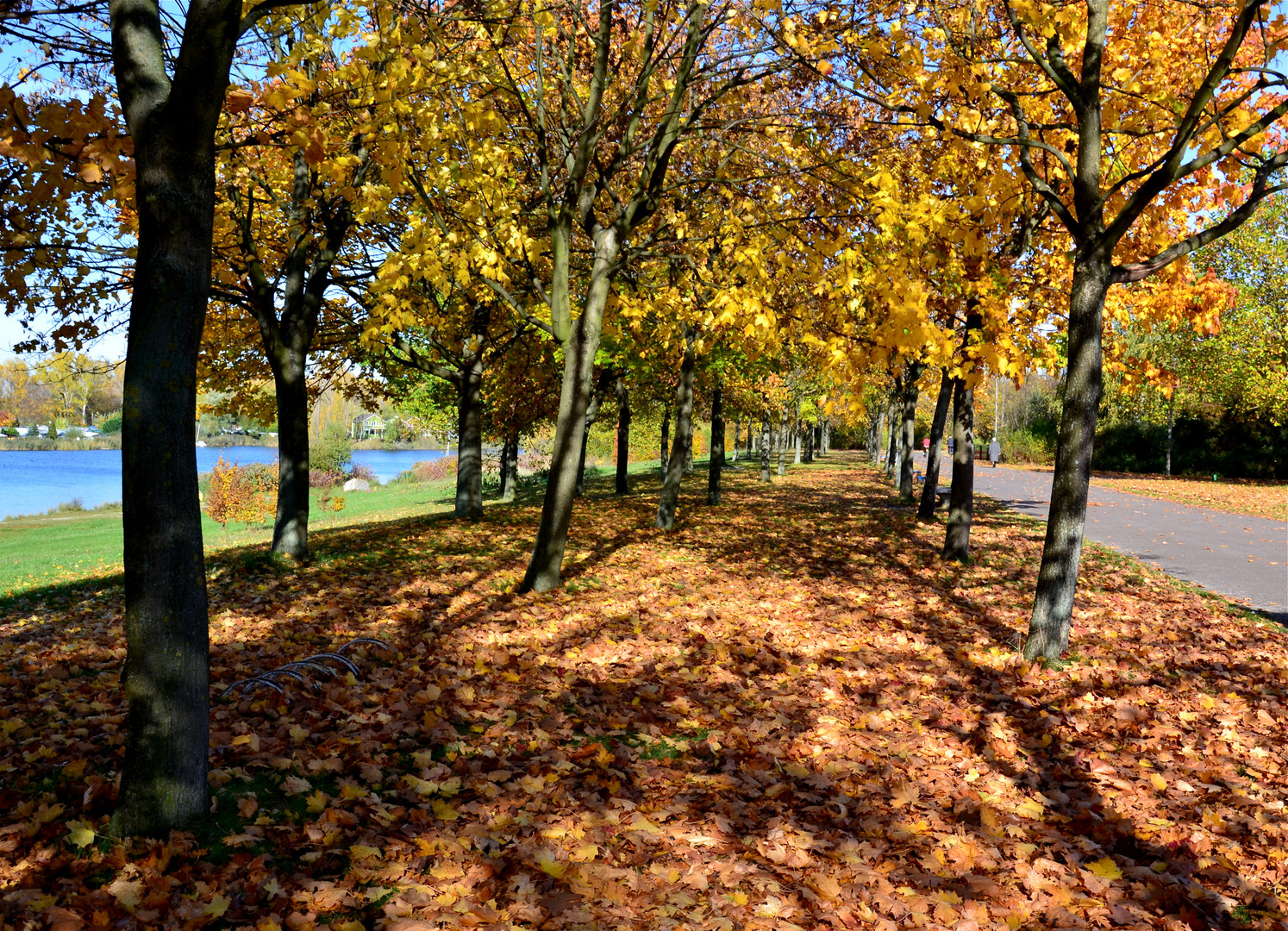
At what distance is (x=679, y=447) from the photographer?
14461 millimetres

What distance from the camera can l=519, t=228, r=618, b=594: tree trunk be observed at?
8.07 metres

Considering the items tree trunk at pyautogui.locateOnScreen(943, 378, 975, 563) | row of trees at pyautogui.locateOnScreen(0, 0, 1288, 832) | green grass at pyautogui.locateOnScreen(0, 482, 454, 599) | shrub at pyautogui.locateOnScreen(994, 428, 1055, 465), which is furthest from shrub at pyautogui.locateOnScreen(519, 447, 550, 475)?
shrub at pyautogui.locateOnScreen(994, 428, 1055, 465)

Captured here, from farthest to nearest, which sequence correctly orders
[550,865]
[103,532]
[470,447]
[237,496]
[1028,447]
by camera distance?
1. [1028,447]
2. [237,496]
3. [103,532]
4. [470,447]
5. [550,865]

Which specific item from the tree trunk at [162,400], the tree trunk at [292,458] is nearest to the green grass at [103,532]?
the tree trunk at [292,458]

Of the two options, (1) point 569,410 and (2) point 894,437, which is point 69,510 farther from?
(2) point 894,437

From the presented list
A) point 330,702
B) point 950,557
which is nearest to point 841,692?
point 330,702

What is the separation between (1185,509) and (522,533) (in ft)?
66.2

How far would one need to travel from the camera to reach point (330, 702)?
4770 millimetres

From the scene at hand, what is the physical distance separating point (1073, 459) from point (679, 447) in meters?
8.90

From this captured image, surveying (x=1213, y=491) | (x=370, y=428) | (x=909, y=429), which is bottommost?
(x=370, y=428)

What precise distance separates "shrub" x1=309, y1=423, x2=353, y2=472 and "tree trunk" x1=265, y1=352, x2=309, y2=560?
31192 millimetres

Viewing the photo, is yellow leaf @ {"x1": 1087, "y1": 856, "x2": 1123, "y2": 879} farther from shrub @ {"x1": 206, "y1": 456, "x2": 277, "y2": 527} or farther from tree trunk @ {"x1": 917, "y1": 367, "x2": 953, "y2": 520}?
shrub @ {"x1": 206, "y1": 456, "x2": 277, "y2": 527}

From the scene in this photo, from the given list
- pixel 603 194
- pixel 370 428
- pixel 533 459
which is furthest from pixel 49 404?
pixel 603 194

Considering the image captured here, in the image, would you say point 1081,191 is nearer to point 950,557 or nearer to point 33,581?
point 950,557
